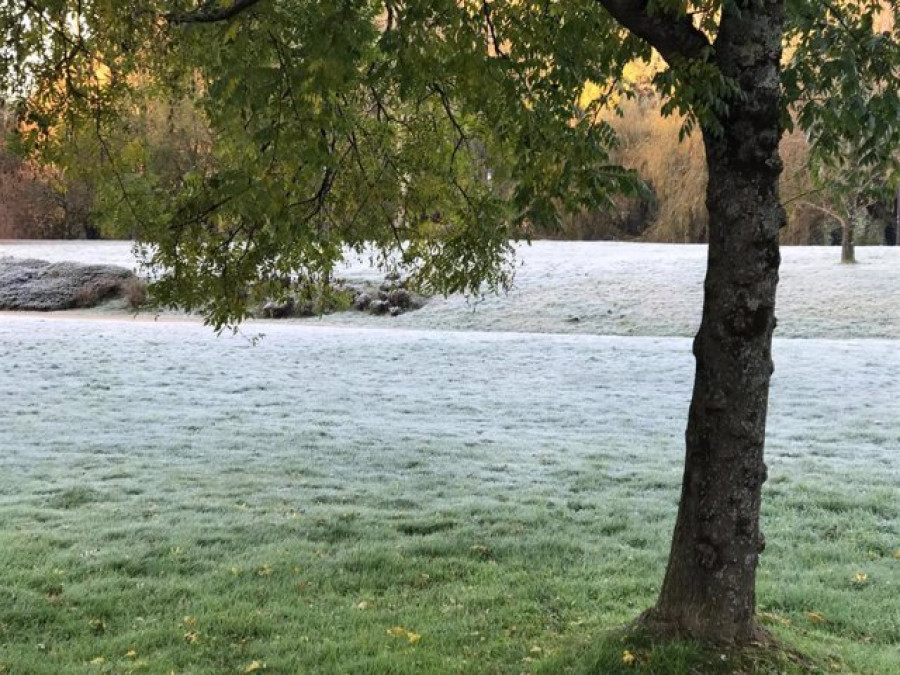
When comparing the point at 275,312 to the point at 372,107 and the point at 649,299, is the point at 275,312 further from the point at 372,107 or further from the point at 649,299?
the point at 372,107

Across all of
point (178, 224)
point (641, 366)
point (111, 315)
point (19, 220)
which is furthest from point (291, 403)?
point (19, 220)

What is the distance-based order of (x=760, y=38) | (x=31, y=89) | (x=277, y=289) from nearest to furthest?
1. (x=760, y=38)
2. (x=31, y=89)
3. (x=277, y=289)

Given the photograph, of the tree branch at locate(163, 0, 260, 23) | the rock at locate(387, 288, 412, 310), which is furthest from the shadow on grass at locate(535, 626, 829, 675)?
the rock at locate(387, 288, 412, 310)

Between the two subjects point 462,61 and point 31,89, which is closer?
point 462,61

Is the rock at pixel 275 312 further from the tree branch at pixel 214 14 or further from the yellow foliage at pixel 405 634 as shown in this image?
the yellow foliage at pixel 405 634

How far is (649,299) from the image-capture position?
23.2m

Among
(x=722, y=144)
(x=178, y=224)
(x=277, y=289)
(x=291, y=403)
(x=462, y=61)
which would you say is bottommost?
(x=291, y=403)

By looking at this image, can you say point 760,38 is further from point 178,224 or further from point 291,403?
point 291,403

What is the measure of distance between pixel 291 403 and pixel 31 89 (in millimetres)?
7404

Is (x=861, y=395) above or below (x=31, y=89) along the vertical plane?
below

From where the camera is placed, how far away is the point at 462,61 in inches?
→ 119

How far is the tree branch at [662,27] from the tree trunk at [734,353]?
125 millimetres

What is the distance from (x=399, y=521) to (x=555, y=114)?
3.40 metres

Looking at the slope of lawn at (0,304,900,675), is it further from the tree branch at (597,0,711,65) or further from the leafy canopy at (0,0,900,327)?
the tree branch at (597,0,711,65)
